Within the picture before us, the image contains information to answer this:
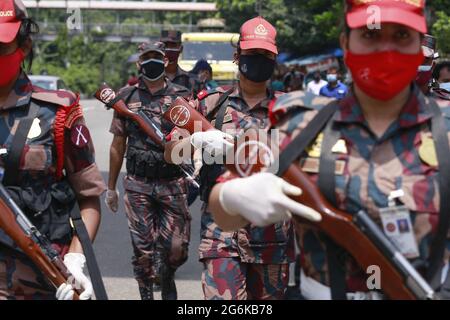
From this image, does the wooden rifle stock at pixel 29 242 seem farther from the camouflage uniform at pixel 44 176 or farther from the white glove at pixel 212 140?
the white glove at pixel 212 140

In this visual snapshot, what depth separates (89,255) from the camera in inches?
138

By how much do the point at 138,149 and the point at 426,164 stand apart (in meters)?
4.17

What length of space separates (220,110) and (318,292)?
2.26 m


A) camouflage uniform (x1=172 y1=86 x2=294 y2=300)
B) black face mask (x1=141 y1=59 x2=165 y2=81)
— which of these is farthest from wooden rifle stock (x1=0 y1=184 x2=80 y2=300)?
black face mask (x1=141 y1=59 x2=165 y2=81)

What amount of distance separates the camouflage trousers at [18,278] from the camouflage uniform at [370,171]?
106 centimetres

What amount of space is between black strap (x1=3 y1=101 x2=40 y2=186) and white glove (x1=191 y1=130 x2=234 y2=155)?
4.10ft

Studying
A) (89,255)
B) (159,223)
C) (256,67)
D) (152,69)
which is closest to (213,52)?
(152,69)

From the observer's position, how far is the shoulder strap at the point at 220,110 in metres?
4.98

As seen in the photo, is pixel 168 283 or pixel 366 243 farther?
pixel 168 283

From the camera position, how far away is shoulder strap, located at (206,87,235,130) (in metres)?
4.98

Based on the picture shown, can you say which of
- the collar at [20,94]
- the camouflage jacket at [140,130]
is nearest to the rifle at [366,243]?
the collar at [20,94]

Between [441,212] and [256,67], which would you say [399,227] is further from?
[256,67]

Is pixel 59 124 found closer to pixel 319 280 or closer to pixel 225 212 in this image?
pixel 225 212
